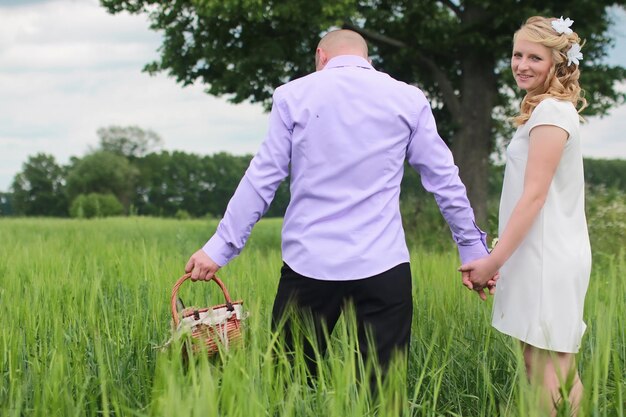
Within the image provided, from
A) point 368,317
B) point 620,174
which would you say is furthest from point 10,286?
point 620,174

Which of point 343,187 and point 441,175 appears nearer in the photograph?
A: point 343,187

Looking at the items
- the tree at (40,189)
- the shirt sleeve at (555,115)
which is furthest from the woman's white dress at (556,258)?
the tree at (40,189)

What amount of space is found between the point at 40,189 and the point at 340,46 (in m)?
80.5

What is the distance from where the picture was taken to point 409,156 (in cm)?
311

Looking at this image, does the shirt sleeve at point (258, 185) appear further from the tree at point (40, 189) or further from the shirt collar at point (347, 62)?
the tree at point (40, 189)

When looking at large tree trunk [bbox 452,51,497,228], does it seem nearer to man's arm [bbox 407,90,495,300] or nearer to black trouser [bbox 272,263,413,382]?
man's arm [bbox 407,90,495,300]

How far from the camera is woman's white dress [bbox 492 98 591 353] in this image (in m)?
2.81

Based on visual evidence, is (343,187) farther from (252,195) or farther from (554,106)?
(554,106)

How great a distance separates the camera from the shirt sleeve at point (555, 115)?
109 inches

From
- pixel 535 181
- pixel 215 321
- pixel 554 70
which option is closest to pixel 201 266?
pixel 215 321

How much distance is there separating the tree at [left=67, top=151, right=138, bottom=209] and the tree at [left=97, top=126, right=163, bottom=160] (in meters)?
8.16

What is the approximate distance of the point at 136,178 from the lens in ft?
257

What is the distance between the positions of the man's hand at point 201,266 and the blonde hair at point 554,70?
4.63ft

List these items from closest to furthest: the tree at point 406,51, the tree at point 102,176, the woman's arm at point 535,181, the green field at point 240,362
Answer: the green field at point 240,362 → the woman's arm at point 535,181 → the tree at point 406,51 → the tree at point 102,176
